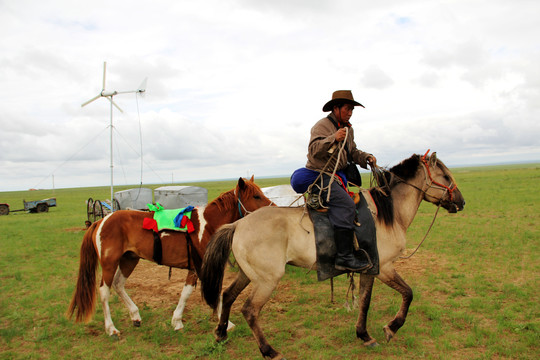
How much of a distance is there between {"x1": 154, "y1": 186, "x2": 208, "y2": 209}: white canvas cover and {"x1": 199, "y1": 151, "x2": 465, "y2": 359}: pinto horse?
812cm

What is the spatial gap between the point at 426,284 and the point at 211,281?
194 inches

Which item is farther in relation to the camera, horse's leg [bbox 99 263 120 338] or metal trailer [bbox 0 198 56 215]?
metal trailer [bbox 0 198 56 215]

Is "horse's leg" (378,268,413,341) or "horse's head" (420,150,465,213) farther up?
"horse's head" (420,150,465,213)

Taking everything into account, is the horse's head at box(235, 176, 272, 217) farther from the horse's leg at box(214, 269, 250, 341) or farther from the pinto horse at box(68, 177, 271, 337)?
the horse's leg at box(214, 269, 250, 341)

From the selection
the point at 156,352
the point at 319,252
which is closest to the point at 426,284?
the point at 319,252

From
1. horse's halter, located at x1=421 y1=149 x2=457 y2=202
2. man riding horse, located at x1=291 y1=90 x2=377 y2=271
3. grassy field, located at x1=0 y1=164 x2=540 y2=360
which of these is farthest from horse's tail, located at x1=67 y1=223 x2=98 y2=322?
horse's halter, located at x1=421 y1=149 x2=457 y2=202

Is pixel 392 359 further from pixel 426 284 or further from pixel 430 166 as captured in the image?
pixel 426 284

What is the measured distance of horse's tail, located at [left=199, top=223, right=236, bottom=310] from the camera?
460 centimetres

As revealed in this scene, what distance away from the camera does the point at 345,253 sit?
441cm

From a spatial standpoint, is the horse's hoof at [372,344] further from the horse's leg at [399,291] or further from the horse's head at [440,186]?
the horse's head at [440,186]

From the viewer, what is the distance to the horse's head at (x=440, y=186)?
508 centimetres

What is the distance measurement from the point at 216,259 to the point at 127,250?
72.9 inches

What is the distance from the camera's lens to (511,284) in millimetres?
6918

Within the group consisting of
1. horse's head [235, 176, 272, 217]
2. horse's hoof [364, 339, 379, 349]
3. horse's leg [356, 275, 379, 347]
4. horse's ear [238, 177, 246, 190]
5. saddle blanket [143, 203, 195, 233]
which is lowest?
horse's hoof [364, 339, 379, 349]
